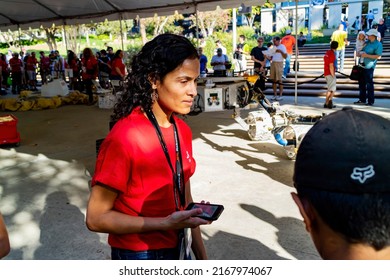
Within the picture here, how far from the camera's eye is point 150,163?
5.23ft

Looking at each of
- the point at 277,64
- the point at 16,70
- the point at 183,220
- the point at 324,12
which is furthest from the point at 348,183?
the point at 324,12

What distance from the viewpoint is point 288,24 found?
37.5m

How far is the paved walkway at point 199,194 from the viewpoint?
148 inches

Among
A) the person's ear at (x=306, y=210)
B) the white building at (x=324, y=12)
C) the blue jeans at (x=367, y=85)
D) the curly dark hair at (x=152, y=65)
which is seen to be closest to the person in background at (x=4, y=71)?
the blue jeans at (x=367, y=85)

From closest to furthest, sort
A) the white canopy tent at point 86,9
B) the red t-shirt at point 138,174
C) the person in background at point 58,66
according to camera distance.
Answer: the red t-shirt at point 138,174, the white canopy tent at point 86,9, the person in background at point 58,66

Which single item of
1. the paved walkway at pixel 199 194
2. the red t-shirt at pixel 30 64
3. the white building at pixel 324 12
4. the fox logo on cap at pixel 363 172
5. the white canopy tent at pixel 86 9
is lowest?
the paved walkway at pixel 199 194

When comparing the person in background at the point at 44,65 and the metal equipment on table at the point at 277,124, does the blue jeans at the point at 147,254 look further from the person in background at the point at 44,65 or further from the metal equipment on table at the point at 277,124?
the person in background at the point at 44,65

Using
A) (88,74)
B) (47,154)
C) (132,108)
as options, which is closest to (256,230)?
(132,108)

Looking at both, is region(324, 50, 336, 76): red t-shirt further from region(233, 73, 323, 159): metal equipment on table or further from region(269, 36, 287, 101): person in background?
region(233, 73, 323, 159): metal equipment on table

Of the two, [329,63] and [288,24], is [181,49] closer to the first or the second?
[329,63]

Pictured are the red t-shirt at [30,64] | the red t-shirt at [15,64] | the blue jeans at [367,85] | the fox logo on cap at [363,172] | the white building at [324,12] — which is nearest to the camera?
the fox logo on cap at [363,172]

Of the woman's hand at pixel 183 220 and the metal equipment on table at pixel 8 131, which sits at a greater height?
the woman's hand at pixel 183 220

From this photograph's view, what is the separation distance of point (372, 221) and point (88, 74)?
1430 centimetres

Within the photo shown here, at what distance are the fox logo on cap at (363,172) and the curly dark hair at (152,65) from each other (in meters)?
1.05
